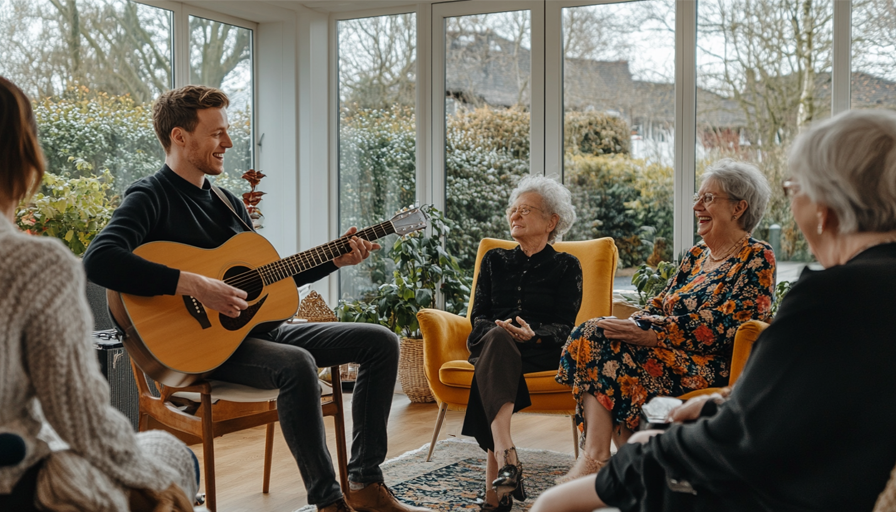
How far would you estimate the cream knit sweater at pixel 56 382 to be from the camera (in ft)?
3.45

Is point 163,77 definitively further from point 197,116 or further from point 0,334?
point 0,334

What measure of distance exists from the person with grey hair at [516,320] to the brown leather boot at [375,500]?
0.32m

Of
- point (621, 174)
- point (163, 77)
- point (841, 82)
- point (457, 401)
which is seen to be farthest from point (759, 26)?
point (163, 77)

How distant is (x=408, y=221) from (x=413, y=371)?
1.79 metres

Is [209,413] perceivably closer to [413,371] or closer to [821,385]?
[821,385]

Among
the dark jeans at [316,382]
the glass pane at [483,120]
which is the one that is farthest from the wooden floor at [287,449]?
the glass pane at [483,120]

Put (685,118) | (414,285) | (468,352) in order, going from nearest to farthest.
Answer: (468,352) < (685,118) < (414,285)

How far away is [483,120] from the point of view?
4.63 m

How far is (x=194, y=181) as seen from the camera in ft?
8.23

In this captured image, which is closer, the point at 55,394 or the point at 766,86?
the point at 55,394

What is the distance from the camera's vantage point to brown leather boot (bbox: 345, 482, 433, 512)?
2.43 metres

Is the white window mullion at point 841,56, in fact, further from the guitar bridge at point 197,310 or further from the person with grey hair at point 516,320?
the guitar bridge at point 197,310

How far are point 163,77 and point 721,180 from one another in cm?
308

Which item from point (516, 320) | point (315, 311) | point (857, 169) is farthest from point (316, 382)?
point (315, 311)
